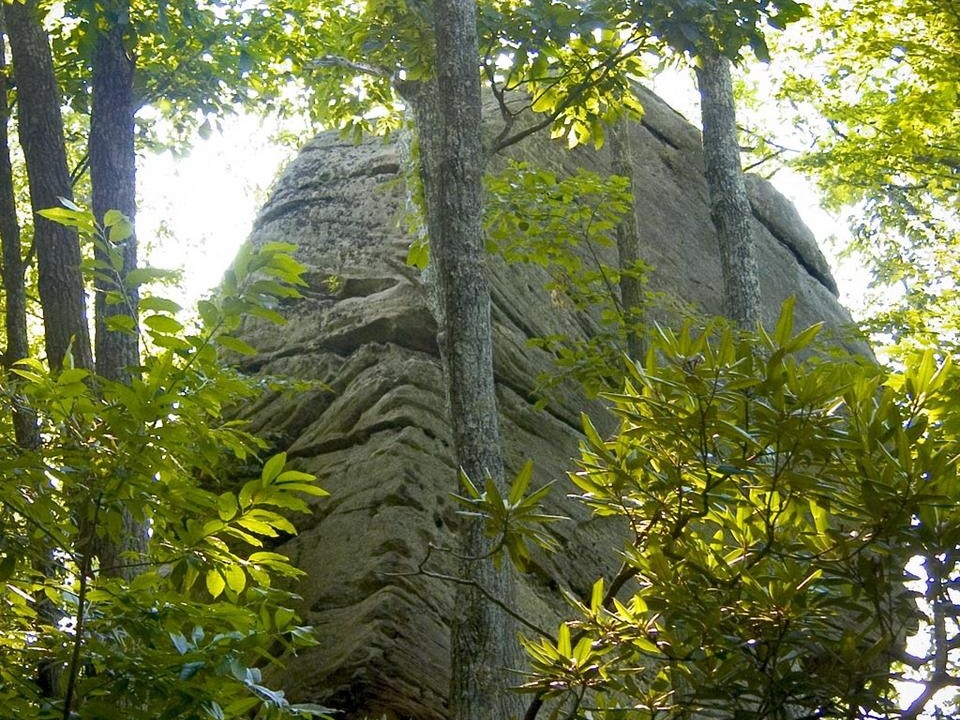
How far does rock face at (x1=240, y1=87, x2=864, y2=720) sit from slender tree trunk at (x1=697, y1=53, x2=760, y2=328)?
1484 millimetres

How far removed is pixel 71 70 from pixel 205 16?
131cm

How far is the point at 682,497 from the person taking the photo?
2.58m

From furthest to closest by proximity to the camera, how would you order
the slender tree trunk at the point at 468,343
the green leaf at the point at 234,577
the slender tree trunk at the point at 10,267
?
the slender tree trunk at the point at 10,267 → the slender tree trunk at the point at 468,343 → the green leaf at the point at 234,577

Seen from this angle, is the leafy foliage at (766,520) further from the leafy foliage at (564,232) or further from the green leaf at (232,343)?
the leafy foliage at (564,232)

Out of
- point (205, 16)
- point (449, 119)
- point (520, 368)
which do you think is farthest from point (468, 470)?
point (205, 16)

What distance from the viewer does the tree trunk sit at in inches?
249

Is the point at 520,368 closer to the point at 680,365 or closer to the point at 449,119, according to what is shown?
the point at 449,119

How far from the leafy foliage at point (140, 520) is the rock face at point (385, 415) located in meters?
1.67

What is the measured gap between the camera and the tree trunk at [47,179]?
20.8 ft

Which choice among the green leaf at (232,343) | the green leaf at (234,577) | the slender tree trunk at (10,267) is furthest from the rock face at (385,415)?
the slender tree trunk at (10,267)

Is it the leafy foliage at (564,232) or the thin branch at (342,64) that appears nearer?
the thin branch at (342,64)

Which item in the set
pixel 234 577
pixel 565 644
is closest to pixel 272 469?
pixel 234 577

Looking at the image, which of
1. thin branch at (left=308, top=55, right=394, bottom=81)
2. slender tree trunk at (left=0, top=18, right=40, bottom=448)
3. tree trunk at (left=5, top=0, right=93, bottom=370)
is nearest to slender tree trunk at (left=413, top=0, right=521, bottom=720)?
thin branch at (left=308, top=55, right=394, bottom=81)

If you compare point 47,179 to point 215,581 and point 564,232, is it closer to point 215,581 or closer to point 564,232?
point 564,232
